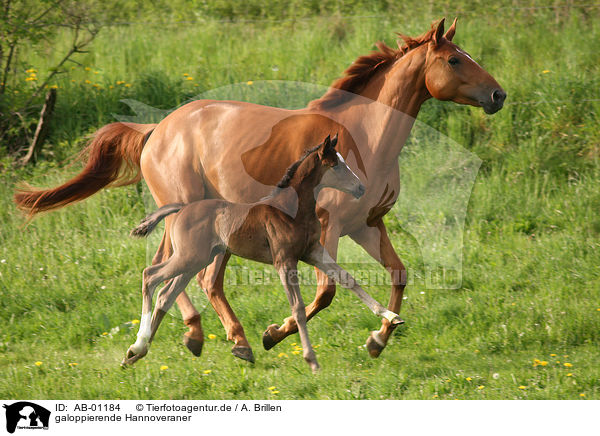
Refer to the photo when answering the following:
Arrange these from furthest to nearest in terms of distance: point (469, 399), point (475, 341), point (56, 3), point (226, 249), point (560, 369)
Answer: point (56, 3) < point (475, 341) < point (560, 369) < point (469, 399) < point (226, 249)

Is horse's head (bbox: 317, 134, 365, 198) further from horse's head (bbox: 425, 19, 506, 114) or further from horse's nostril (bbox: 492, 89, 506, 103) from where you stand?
horse's nostril (bbox: 492, 89, 506, 103)

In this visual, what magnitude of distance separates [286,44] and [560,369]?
634 centimetres

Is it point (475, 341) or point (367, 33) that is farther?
point (367, 33)

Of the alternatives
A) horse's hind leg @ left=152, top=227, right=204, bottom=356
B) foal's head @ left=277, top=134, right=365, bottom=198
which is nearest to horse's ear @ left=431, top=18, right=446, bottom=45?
foal's head @ left=277, top=134, right=365, bottom=198

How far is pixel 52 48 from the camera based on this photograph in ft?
33.1

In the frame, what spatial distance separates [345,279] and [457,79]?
4.82 feet

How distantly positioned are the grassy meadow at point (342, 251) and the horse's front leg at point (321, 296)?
0.27m

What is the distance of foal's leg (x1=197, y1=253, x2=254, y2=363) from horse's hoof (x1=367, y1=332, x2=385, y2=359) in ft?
2.80

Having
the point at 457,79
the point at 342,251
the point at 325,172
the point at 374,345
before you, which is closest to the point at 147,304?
the point at 325,172

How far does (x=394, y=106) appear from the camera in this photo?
475cm

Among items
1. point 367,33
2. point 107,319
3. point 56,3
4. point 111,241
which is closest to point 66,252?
point 111,241

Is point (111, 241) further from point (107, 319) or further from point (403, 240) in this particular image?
point (403, 240)

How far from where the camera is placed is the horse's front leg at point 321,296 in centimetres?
480
